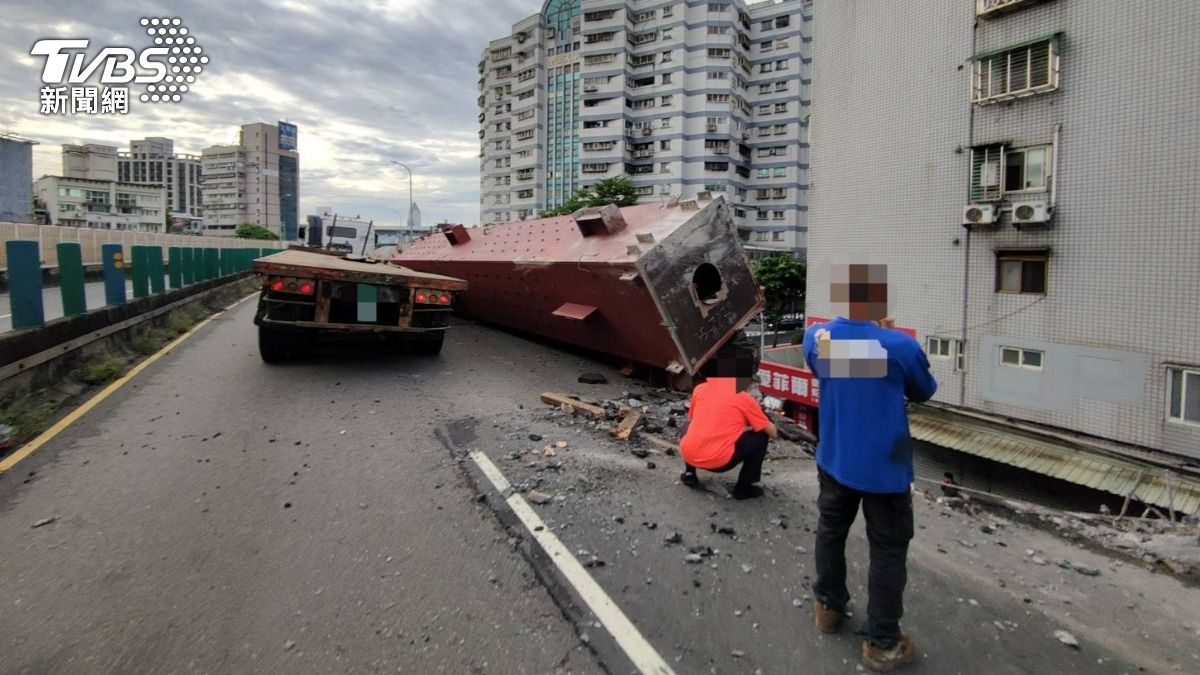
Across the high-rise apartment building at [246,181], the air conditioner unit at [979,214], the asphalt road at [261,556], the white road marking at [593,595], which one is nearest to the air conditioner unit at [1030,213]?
the air conditioner unit at [979,214]

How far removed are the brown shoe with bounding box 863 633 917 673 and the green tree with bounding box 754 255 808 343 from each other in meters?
24.7

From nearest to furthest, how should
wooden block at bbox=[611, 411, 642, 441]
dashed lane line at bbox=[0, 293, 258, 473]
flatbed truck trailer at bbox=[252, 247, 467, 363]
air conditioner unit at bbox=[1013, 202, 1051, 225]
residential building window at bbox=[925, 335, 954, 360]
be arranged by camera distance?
1. dashed lane line at bbox=[0, 293, 258, 473]
2. wooden block at bbox=[611, 411, 642, 441]
3. flatbed truck trailer at bbox=[252, 247, 467, 363]
4. air conditioner unit at bbox=[1013, 202, 1051, 225]
5. residential building window at bbox=[925, 335, 954, 360]

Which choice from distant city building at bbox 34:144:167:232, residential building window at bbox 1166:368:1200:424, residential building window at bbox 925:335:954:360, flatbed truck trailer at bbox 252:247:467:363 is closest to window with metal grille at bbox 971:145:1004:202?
residential building window at bbox 925:335:954:360

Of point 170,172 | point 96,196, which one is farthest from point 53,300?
point 170,172

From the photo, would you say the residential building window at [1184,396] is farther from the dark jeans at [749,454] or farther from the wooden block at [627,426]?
the dark jeans at [749,454]

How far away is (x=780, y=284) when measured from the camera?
1047 inches

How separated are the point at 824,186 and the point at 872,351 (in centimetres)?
1377

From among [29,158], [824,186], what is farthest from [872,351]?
[29,158]

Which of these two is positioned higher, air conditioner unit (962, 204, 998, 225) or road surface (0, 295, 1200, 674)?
air conditioner unit (962, 204, 998, 225)

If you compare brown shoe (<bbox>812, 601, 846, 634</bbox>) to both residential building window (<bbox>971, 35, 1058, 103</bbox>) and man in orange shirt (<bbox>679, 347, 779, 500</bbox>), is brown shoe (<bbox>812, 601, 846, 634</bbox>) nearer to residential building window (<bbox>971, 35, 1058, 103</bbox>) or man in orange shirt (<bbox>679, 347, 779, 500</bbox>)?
man in orange shirt (<bbox>679, 347, 779, 500</bbox>)

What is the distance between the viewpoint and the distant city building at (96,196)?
66.6 m

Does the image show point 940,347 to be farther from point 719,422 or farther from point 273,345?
point 273,345

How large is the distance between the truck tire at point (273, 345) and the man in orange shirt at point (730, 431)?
5.92 meters

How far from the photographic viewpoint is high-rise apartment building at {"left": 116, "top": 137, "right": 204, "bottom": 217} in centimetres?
11912
